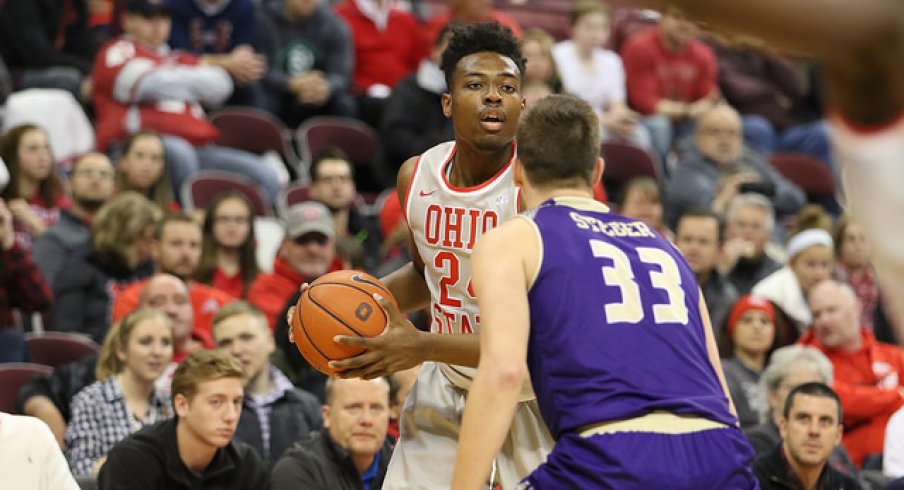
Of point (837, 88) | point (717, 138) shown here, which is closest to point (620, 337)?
point (837, 88)

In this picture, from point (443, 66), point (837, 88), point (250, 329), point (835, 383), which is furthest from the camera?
point (835, 383)

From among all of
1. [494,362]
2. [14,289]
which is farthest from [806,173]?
[494,362]

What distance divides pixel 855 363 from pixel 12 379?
15.5 feet

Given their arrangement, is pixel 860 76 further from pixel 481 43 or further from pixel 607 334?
pixel 481 43

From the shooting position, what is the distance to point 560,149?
3.58 meters

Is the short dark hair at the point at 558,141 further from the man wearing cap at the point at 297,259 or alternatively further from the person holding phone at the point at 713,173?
the person holding phone at the point at 713,173

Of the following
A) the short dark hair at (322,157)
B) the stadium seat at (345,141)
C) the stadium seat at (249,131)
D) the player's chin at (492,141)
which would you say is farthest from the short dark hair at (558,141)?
the stadium seat at (249,131)

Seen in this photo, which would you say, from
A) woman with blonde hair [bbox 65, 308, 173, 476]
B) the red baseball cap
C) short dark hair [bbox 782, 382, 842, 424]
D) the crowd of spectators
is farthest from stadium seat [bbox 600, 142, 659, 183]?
woman with blonde hair [bbox 65, 308, 173, 476]

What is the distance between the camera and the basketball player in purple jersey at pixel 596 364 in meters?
3.29

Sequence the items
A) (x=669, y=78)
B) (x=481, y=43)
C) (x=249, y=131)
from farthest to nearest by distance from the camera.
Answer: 1. (x=669, y=78)
2. (x=249, y=131)
3. (x=481, y=43)

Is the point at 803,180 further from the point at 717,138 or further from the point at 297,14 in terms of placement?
the point at 297,14

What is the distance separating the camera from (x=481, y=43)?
4.65 meters

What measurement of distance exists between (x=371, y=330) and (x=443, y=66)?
1.15 m

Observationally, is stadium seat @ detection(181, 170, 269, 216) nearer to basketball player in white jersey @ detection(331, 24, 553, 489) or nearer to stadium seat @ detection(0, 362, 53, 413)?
stadium seat @ detection(0, 362, 53, 413)
